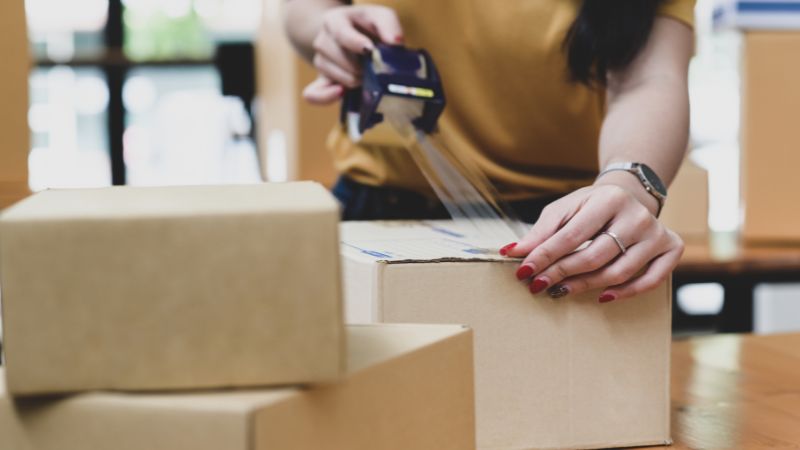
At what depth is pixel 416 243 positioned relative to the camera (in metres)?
0.87

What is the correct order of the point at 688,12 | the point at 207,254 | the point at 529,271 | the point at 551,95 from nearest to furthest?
the point at 207,254 < the point at 529,271 < the point at 688,12 < the point at 551,95

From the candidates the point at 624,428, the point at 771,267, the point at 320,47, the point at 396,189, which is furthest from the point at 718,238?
the point at 624,428

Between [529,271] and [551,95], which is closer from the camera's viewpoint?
[529,271]

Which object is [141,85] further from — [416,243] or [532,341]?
[532,341]

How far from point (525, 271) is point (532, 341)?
62 millimetres

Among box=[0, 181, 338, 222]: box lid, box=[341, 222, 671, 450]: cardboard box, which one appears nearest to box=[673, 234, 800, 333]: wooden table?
box=[341, 222, 671, 450]: cardboard box

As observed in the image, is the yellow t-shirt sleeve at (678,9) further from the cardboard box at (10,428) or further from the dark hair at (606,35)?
the cardboard box at (10,428)

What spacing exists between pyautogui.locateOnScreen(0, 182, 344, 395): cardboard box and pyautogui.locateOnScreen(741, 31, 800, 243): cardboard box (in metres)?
2.03

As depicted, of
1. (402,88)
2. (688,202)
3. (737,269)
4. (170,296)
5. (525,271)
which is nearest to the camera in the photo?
(170,296)

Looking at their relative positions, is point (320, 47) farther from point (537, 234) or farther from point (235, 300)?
point (235, 300)

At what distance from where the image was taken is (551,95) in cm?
118

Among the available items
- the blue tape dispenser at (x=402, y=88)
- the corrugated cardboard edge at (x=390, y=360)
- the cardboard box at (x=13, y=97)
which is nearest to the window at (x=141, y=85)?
the blue tape dispenser at (x=402, y=88)

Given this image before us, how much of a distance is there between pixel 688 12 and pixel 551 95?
19cm

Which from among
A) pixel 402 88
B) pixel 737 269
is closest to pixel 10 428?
pixel 402 88
